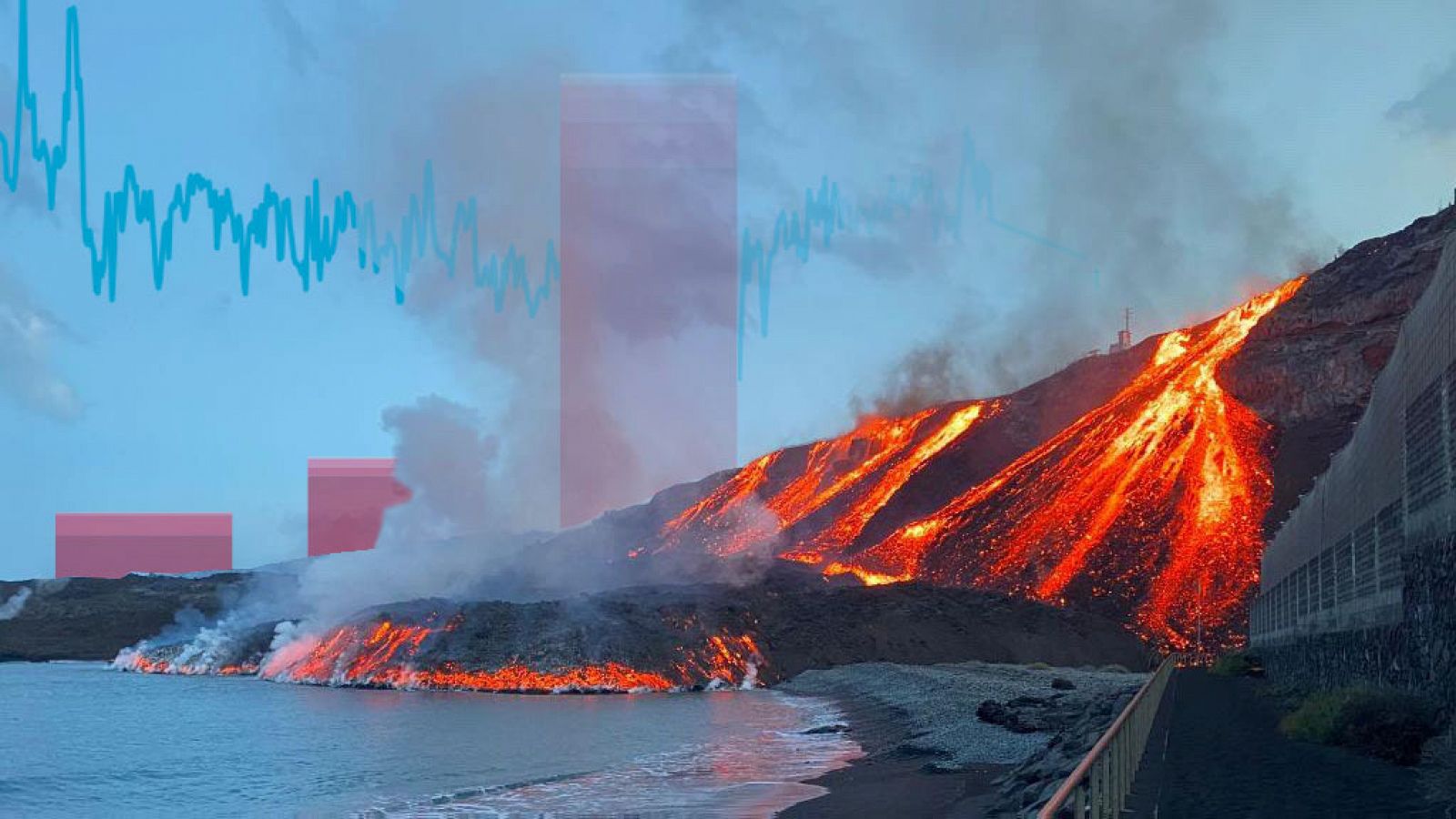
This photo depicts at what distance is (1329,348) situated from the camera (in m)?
162

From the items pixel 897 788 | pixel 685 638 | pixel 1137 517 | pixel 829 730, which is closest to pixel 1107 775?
pixel 897 788

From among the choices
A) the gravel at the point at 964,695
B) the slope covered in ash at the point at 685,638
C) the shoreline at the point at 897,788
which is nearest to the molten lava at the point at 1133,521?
the slope covered in ash at the point at 685,638

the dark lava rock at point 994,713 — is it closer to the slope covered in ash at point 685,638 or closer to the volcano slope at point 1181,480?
the slope covered in ash at point 685,638

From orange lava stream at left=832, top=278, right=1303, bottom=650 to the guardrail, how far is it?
108 metres

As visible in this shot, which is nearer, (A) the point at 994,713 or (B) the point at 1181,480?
(A) the point at 994,713

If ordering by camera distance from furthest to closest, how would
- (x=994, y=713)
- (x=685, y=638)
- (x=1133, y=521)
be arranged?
(x=1133, y=521) → (x=685, y=638) → (x=994, y=713)

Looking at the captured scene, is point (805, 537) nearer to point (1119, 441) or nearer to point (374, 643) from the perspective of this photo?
point (1119, 441)

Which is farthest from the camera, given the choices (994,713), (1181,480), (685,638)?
(1181,480)

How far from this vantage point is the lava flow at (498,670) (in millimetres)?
Answer: 97375

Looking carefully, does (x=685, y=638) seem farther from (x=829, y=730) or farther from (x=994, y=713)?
(x=994, y=713)

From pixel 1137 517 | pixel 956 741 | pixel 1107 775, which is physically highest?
pixel 1107 775

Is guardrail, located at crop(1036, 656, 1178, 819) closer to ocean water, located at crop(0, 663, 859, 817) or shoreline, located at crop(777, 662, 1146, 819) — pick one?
shoreline, located at crop(777, 662, 1146, 819)

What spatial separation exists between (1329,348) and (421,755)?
145222 millimetres

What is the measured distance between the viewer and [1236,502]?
14488 cm
